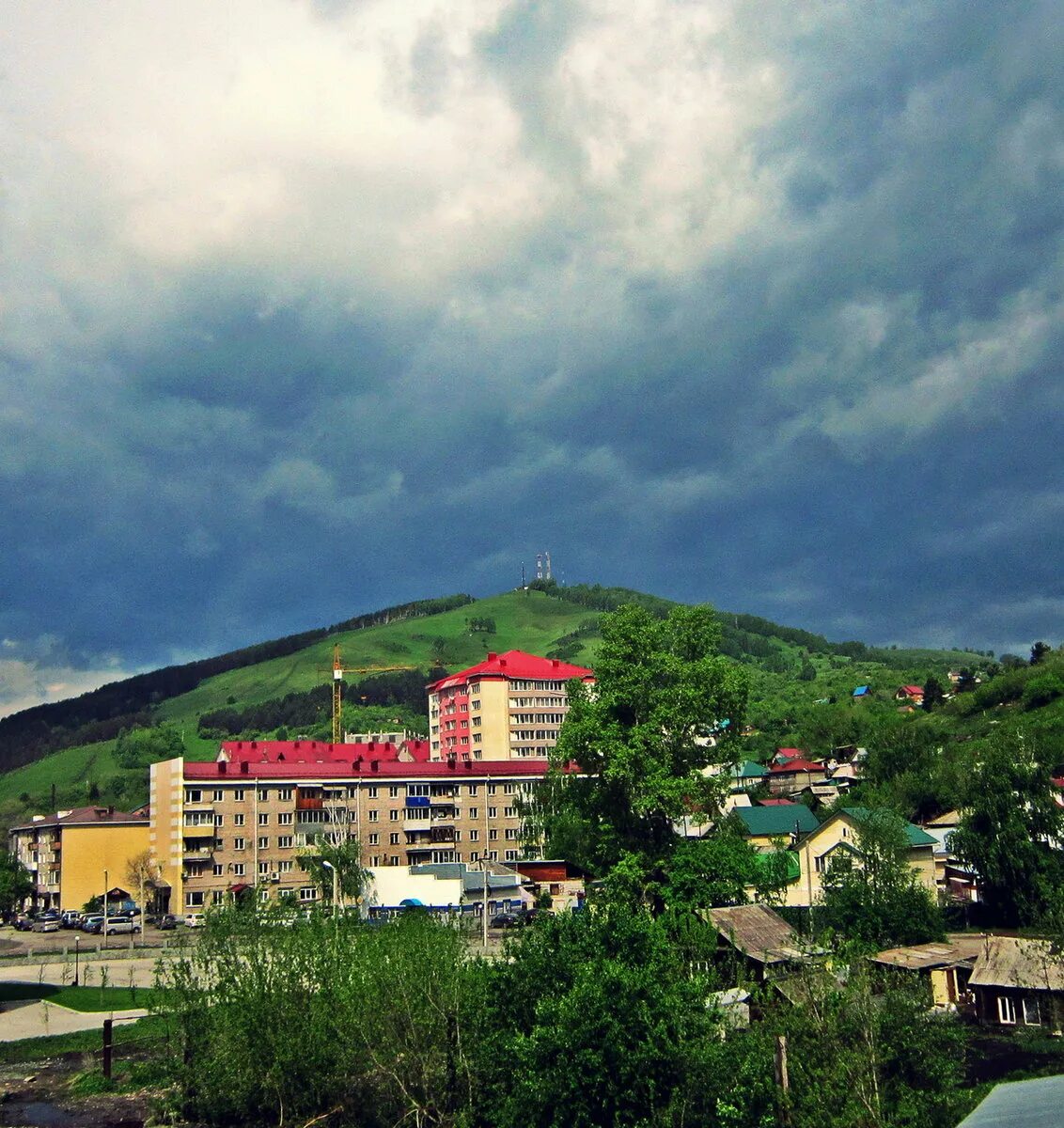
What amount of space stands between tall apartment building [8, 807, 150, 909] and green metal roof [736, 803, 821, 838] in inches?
2612

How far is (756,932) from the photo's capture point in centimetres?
4872

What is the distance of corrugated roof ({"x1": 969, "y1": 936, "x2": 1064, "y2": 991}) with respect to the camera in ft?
151

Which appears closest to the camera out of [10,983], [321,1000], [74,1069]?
[321,1000]

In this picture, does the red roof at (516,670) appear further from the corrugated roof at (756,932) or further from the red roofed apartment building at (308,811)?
the corrugated roof at (756,932)

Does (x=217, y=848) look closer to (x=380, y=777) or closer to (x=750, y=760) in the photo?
(x=380, y=777)

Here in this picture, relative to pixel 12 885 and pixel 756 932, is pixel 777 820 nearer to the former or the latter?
pixel 756 932

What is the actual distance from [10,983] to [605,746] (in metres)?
42.0

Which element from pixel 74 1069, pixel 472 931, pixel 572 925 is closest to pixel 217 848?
pixel 472 931

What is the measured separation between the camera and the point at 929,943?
56719mm

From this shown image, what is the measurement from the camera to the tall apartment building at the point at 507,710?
167125 millimetres

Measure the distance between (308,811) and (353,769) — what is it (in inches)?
262

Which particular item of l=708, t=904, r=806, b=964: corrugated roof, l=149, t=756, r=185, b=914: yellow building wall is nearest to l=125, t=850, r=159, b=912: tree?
l=149, t=756, r=185, b=914: yellow building wall

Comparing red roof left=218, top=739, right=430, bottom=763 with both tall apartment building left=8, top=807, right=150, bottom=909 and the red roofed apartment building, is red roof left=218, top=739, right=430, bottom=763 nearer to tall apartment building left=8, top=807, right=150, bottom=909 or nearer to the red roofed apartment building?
the red roofed apartment building

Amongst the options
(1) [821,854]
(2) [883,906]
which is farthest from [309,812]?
(2) [883,906]
